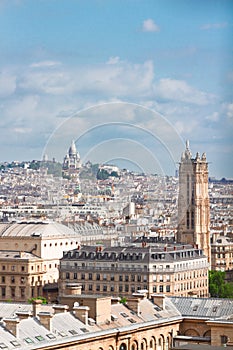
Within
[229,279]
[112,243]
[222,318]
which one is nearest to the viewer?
[222,318]

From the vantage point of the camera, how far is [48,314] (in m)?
A: 20.0

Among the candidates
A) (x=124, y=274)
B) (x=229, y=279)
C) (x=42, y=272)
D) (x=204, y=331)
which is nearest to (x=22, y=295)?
(x=42, y=272)

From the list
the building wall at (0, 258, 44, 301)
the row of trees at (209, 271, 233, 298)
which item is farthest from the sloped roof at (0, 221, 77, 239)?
the row of trees at (209, 271, 233, 298)

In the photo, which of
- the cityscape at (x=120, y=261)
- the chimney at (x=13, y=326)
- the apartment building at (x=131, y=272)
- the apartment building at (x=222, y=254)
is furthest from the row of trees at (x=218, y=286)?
the chimney at (x=13, y=326)

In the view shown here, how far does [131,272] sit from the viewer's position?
134ft

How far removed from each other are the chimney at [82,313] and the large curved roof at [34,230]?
25161mm

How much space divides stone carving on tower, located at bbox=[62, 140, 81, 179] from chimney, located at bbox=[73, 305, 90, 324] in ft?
110

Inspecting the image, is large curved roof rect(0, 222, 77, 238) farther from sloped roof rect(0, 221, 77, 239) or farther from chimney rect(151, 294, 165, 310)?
chimney rect(151, 294, 165, 310)

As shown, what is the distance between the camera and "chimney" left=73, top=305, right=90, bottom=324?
20.8 metres

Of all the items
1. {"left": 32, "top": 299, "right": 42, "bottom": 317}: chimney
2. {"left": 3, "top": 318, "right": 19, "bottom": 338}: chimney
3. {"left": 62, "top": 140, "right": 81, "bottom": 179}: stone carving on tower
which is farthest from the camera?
{"left": 62, "top": 140, "right": 81, "bottom": 179}: stone carving on tower

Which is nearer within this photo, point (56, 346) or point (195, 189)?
point (56, 346)

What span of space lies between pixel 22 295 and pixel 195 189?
17454 mm

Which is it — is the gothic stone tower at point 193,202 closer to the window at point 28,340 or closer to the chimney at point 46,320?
the chimney at point 46,320

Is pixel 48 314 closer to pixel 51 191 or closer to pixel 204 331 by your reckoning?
pixel 204 331
